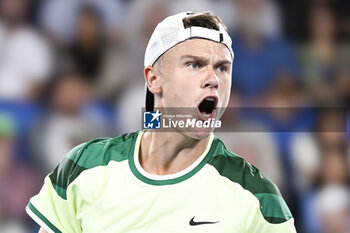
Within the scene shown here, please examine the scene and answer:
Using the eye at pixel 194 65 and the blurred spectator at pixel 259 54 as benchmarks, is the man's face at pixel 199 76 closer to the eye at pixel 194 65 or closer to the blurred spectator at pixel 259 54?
the eye at pixel 194 65

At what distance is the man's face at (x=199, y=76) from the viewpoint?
219cm

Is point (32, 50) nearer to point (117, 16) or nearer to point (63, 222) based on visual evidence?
point (117, 16)

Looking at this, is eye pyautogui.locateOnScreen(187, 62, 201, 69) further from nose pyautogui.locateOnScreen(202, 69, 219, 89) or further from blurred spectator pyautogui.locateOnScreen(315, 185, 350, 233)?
blurred spectator pyautogui.locateOnScreen(315, 185, 350, 233)

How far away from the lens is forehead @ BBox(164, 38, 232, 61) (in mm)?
2205

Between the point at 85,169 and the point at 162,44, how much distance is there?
63 cm

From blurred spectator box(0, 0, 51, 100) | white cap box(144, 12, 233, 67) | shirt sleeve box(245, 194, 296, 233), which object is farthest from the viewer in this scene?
blurred spectator box(0, 0, 51, 100)

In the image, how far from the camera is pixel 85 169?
239 cm

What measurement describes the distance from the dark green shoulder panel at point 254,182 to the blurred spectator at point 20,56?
9.05 feet

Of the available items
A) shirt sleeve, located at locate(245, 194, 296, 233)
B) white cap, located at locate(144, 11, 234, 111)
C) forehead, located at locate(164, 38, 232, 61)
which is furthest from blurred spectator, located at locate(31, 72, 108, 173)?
shirt sleeve, located at locate(245, 194, 296, 233)

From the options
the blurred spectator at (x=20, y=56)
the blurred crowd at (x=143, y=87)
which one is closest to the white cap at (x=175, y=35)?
the blurred crowd at (x=143, y=87)

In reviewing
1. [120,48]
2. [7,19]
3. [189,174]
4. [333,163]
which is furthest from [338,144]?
[7,19]

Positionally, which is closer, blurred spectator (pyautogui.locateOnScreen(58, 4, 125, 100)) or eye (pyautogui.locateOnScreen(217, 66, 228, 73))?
eye (pyautogui.locateOnScreen(217, 66, 228, 73))

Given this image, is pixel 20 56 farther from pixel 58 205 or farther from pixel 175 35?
pixel 175 35

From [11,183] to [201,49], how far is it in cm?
266
